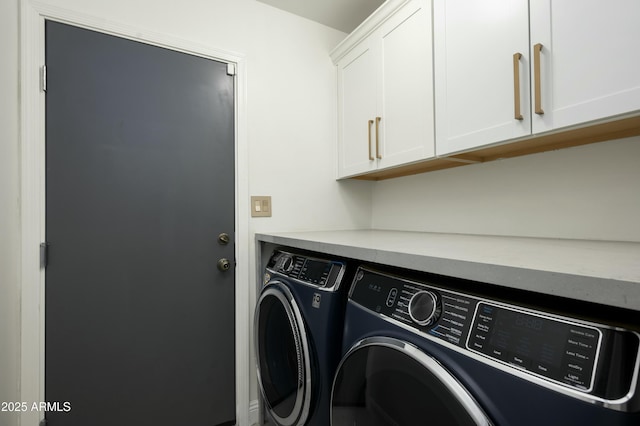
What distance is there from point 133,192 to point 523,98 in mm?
1751

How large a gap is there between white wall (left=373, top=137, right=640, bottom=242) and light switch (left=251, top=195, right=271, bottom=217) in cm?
95

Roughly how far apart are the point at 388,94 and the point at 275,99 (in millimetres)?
728

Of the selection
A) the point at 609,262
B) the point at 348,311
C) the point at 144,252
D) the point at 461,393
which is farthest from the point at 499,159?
the point at 144,252

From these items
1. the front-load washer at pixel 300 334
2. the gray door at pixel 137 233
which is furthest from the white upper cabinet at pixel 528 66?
the gray door at pixel 137 233

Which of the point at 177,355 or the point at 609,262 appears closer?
the point at 609,262

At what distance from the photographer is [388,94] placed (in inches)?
63.1

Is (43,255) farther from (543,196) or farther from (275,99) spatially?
(543,196)

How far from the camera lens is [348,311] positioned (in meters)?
0.92

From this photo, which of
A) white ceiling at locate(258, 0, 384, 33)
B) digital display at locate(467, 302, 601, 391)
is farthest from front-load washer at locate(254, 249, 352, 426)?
white ceiling at locate(258, 0, 384, 33)

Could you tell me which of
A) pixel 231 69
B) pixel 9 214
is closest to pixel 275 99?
pixel 231 69

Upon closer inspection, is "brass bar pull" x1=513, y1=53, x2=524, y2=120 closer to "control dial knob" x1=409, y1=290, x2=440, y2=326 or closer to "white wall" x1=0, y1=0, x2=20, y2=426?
"control dial knob" x1=409, y1=290, x2=440, y2=326

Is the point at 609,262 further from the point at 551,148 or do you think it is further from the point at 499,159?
the point at 499,159

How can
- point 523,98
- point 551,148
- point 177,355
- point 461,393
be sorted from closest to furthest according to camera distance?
point 461,393
point 523,98
point 551,148
point 177,355

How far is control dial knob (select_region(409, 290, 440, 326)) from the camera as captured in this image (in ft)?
2.23
